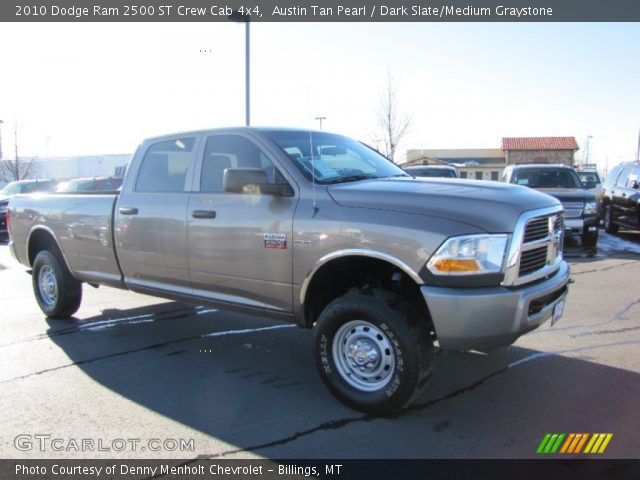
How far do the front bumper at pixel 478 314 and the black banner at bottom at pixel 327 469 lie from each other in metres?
0.70

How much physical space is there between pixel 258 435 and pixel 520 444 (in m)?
1.62

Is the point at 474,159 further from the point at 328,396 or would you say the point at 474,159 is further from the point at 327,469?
the point at 327,469

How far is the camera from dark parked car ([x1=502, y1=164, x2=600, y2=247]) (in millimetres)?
11586

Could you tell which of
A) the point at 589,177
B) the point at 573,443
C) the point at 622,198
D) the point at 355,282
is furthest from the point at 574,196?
the point at 589,177

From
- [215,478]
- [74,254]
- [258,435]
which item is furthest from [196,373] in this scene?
[74,254]

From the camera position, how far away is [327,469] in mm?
3084

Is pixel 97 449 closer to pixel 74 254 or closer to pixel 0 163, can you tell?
pixel 74 254

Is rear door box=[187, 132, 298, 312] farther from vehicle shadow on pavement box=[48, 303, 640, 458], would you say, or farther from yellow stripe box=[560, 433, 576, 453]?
yellow stripe box=[560, 433, 576, 453]

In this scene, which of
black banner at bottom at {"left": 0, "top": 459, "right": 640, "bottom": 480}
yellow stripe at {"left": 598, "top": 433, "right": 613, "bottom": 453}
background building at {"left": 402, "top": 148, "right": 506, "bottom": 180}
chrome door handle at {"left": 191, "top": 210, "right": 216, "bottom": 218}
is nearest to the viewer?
black banner at bottom at {"left": 0, "top": 459, "right": 640, "bottom": 480}

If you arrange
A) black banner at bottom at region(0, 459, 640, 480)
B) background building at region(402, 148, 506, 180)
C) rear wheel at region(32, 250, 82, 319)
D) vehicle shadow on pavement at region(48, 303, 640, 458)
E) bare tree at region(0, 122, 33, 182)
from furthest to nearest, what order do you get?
background building at region(402, 148, 506, 180) → bare tree at region(0, 122, 33, 182) → rear wheel at region(32, 250, 82, 319) → vehicle shadow on pavement at region(48, 303, 640, 458) → black banner at bottom at region(0, 459, 640, 480)

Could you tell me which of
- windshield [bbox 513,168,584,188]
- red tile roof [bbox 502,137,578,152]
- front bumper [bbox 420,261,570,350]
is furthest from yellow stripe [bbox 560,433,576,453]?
red tile roof [bbox 502,137,578,152]

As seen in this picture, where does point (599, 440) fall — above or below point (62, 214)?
below

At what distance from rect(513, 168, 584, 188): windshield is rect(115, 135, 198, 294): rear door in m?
9.85

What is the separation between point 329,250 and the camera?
12.4ft
